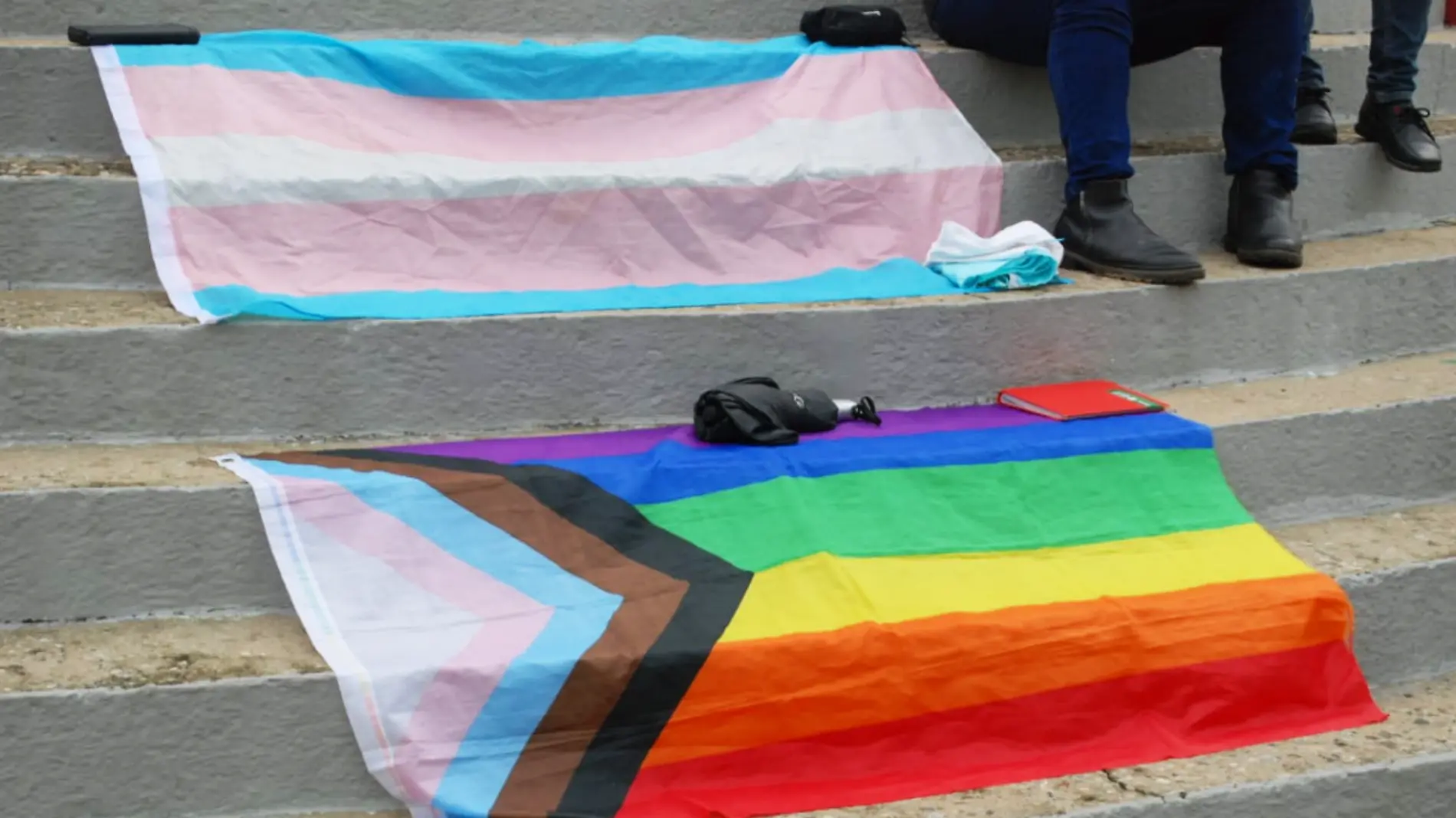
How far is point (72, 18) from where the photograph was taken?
122 inches

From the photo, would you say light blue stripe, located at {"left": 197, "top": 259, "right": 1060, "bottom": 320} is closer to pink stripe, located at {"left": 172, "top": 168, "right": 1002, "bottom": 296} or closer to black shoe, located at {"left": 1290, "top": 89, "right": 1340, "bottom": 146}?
pink stripe, located at {"left": 172, "top": 168, "right": 1002, "bottom": 296}

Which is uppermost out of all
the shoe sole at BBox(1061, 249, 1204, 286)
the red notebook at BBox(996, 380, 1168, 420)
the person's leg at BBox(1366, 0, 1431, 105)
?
the person's leg at BBox(1366, 0, 1431, 105)

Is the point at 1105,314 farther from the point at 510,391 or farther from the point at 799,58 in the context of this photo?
the point at 510,391

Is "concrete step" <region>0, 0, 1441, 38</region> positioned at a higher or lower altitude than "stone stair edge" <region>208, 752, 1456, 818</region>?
higher

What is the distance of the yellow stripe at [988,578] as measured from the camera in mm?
2250

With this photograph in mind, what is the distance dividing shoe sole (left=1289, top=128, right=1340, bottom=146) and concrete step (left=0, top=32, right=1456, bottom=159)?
7.5 inches

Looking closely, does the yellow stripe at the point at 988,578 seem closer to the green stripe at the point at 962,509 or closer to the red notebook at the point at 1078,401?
the green stripe at the point at 962,509

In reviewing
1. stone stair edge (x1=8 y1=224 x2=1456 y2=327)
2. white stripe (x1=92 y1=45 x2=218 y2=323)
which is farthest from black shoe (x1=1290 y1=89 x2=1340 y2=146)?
white stripe (x1=92 y1=45 x2=218 y2=323)

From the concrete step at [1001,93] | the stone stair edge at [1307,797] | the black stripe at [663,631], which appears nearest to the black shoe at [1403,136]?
the concrete step at [1001,93]

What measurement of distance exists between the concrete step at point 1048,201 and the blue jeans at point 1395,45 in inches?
5.8

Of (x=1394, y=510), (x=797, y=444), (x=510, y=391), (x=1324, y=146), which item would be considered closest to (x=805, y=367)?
(x=797, y=444)

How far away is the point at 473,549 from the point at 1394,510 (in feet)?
5.71

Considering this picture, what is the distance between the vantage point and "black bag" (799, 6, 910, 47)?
337 cm

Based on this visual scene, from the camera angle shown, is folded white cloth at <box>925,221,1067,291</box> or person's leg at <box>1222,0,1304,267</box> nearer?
folded white cloth at <box>925,221,1067,291</box>
